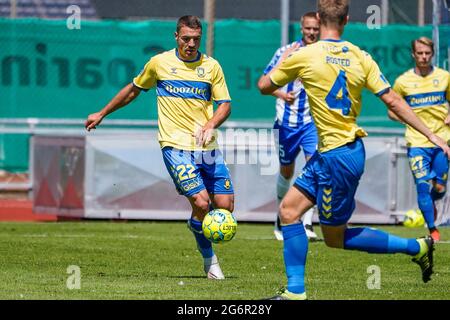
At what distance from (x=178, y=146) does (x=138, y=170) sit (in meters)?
6.21

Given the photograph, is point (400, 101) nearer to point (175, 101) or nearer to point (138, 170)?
point (175, 101)

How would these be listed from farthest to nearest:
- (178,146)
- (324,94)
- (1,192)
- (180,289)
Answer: (1,192) < (178,146) < (180,289) < (324,94)

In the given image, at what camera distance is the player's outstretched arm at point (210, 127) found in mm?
9648

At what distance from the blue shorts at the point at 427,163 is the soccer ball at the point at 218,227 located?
4.49 m

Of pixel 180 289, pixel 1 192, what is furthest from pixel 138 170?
pixel 180 289

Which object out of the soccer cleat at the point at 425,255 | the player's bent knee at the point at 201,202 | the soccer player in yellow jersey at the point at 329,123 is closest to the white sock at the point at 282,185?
the player's bent knee at the point at 201,202

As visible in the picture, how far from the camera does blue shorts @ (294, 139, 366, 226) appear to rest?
7.91 meters

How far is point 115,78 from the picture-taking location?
1877 centimetres

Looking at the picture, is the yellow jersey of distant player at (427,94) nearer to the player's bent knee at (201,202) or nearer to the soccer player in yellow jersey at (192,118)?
the soccer player in yellow jersey at (192,118)

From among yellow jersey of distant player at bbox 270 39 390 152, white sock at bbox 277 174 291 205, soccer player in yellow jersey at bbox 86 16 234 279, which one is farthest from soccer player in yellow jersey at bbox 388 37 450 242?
yellow jersey of distant player at bbox 270 39 390 152

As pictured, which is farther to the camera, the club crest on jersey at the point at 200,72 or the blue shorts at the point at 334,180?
the club crest on jersey at the point at 200,72

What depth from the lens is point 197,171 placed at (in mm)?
9875

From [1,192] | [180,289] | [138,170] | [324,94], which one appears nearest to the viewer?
[324,94]

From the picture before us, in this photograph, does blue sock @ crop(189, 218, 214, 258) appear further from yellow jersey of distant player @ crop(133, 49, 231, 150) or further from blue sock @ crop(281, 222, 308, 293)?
blue sock @ crop(281, 222, 308, 293)
